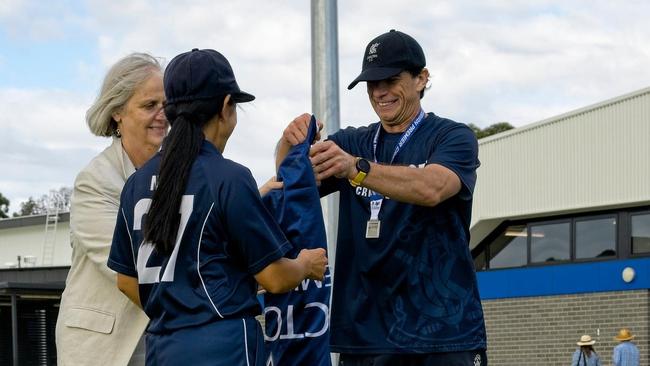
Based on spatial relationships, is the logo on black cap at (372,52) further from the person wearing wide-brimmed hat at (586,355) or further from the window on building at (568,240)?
the window on building at (568,240)

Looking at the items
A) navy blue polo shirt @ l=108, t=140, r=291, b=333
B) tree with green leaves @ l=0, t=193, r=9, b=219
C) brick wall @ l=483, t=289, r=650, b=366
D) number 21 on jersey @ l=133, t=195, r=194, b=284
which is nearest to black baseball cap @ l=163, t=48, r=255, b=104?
navy blue polo shirt @ l=108, t=140, r=291, b=333

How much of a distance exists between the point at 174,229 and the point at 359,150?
1631 millimetres

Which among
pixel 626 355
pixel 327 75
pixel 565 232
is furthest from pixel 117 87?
pixel 565 232

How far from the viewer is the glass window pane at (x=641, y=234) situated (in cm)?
2742

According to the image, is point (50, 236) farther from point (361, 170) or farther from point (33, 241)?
point (361, 170)

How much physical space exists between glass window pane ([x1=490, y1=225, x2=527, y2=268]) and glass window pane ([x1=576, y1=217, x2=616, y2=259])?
191 centimetres

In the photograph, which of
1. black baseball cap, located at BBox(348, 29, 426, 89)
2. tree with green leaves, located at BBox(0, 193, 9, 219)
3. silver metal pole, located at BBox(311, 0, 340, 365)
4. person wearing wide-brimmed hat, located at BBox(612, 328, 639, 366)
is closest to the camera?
black baseball cap, located at BBox(348, 29, 426, 89)

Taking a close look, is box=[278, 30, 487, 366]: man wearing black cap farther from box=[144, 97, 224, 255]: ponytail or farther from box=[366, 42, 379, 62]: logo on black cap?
box=[144, 97, 224, 255]: ponytail

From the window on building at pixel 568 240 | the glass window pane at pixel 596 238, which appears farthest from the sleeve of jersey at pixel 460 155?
the glass window pane at pixel 596 238

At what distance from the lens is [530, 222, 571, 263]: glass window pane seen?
29391 millimetres

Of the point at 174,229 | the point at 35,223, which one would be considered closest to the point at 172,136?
the point at 174,229

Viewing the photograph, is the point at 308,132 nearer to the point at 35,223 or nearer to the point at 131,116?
the point at 131,116

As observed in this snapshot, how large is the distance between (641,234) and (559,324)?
3373 mm

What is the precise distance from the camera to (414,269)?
16.8 feet
